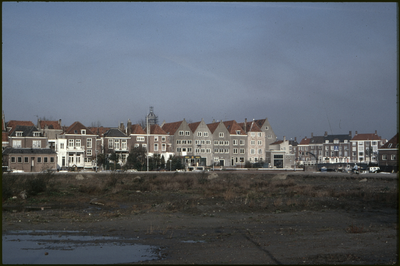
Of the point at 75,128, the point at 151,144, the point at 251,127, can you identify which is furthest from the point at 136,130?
the point at 251,127

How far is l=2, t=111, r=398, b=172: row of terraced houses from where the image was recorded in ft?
246

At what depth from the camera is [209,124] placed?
4045 inches

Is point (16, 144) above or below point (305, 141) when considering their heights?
below

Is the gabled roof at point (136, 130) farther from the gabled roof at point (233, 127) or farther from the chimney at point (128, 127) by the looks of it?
the gabled roof at point (233, 127)

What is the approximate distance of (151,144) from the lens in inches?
3406

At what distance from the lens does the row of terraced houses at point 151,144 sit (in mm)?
75038

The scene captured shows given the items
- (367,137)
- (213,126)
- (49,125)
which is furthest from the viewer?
(367,137)

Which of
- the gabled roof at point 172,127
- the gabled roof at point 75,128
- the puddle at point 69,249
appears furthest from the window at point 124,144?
the puddle at point 69,249

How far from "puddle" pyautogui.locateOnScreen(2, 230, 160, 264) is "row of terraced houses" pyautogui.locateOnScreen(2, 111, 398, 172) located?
5123 cm

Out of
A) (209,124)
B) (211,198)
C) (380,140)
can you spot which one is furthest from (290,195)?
(380,140)

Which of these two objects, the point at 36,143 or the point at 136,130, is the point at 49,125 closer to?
the point at 36,143

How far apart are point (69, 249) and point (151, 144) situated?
72.1 meters

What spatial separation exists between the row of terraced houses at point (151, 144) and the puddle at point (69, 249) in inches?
2017

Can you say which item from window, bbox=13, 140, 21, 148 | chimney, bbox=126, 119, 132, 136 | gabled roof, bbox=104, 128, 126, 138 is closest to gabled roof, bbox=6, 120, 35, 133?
window, bbox=13, 140, 21, 148
